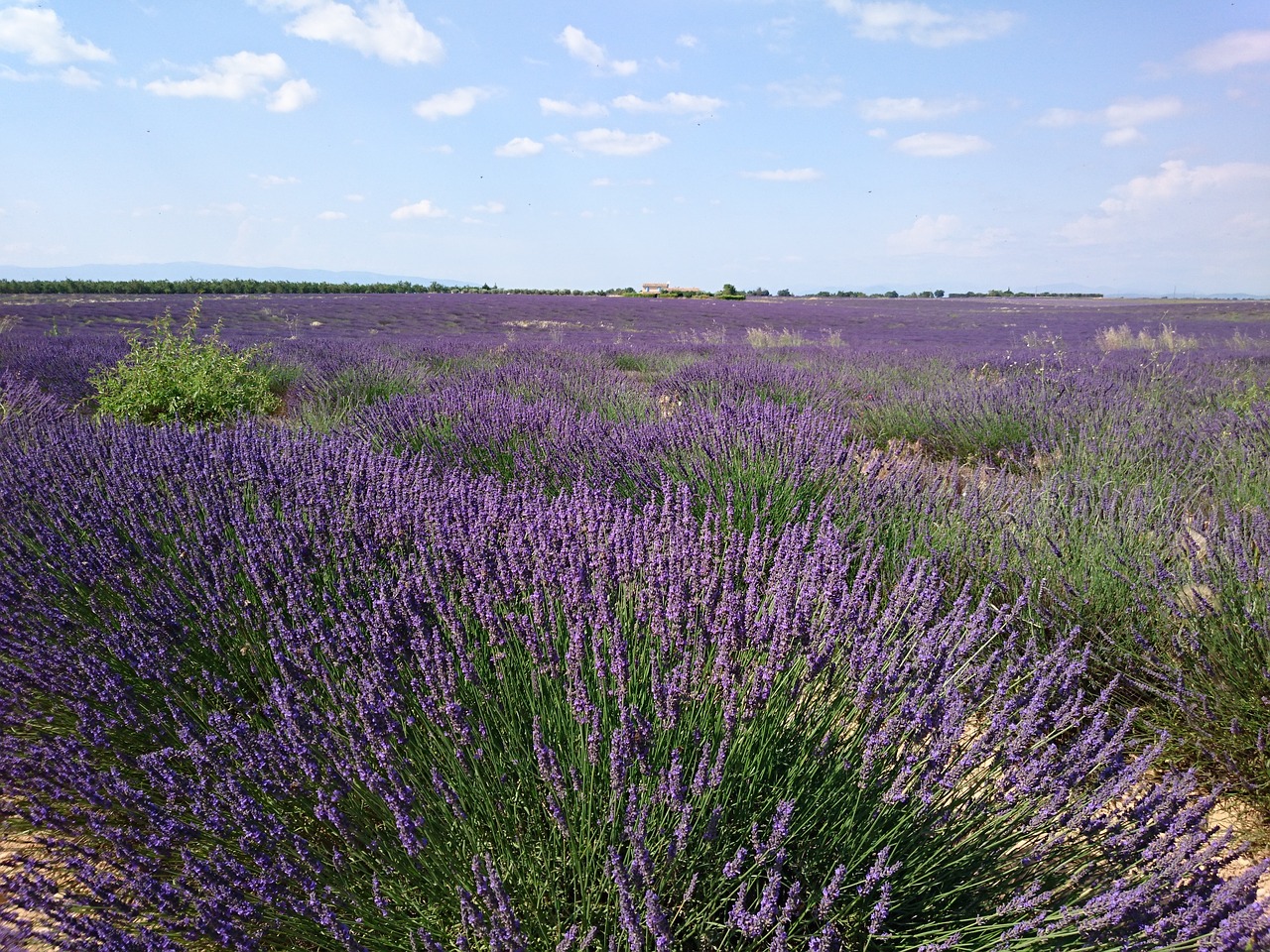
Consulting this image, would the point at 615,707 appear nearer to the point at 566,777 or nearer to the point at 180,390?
the point at 566,777

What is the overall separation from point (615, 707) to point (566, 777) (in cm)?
17

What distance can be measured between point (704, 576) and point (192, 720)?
1322 millimetres

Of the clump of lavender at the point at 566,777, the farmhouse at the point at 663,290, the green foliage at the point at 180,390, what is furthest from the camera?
the farmhouse at the point at 663,290

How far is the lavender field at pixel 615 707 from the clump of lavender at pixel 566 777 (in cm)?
1

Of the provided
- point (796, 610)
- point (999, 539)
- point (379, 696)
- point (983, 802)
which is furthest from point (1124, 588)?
point (379, 696)

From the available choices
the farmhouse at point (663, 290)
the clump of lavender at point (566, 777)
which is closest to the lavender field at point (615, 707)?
the clump of lavender at point (566, 777)

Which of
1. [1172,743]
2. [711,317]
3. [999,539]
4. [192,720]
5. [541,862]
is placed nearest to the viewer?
[541,862]

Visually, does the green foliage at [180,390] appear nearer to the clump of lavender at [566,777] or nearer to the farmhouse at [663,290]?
the clump of lavender at [566,777]

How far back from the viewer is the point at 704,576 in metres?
1.67

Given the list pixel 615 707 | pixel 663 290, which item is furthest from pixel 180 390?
pixel 663 290

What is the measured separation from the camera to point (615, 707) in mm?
1391

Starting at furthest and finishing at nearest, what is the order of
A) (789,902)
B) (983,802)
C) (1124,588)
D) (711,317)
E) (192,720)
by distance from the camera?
(711,317) → (1124,588) → (192,720) → (983,802) → (789,902)

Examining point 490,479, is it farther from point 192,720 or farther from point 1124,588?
point 1124,588

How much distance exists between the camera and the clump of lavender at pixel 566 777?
1.09 m
